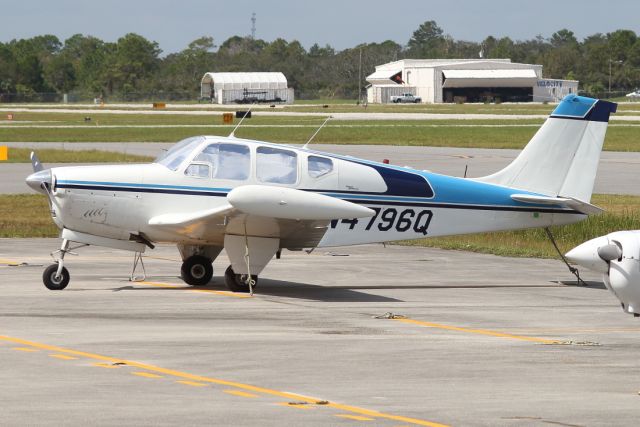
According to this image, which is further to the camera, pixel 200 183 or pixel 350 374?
pixel 200 183

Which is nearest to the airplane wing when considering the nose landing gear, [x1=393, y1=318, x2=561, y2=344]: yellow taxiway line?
the nose landing gear

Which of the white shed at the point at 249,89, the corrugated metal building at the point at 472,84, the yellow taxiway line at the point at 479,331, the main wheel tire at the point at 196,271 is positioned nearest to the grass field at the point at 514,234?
the main wheel tire at the point at 196,271

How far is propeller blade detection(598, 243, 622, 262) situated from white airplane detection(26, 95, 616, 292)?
5.90 metres

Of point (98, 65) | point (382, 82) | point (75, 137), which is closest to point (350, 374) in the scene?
point (75, 137)

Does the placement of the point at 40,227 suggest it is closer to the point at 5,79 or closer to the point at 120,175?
the point at 120,175

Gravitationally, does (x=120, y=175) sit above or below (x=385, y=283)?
above

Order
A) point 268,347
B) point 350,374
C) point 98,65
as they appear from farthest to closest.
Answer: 1. point 98,65
2. point 268,347
3. point 350,374

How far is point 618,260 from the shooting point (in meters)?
9.01

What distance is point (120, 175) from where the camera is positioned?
51.8 ft

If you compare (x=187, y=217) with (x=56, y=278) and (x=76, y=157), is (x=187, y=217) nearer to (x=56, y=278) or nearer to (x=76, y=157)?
(x=56, y=278)

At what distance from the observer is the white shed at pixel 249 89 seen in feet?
506

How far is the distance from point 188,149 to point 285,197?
1890 millimetres

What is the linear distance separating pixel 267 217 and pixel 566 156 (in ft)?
14.6

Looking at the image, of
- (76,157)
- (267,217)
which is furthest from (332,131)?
(267,217)
